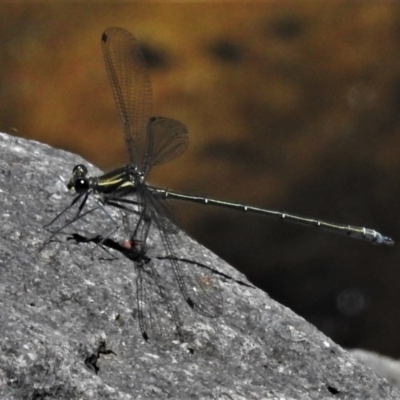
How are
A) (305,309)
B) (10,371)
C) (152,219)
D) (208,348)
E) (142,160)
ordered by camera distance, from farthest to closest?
(305,309) → (142,160) → (152,219) → (208,348) → (10,371)

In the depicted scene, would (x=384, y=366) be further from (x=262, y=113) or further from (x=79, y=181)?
(x=262, y=113)

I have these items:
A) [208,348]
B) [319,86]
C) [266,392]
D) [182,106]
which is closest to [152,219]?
[208,348]

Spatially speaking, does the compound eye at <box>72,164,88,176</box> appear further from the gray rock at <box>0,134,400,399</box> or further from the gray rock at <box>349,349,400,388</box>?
the gray rock at <box>349,349,400,388</box>

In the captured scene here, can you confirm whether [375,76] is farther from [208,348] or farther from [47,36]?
[208,348]

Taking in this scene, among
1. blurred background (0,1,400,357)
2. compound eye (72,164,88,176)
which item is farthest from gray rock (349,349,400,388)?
compound eye (72,164,88,176)

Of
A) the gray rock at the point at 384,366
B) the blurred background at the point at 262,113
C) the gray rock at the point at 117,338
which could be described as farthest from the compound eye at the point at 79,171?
the blurred background at the point at 262,113

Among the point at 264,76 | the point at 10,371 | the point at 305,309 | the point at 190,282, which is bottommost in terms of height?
the point at 10,371

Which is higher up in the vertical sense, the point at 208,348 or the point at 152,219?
the point at 152,219
